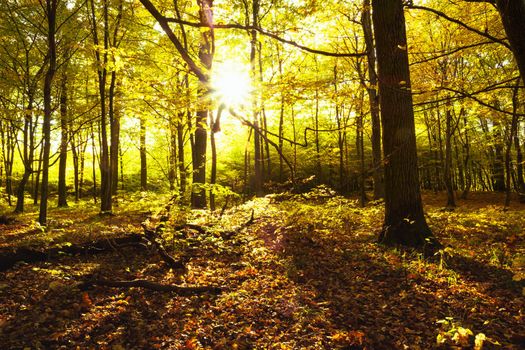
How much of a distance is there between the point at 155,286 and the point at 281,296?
6.70 ft

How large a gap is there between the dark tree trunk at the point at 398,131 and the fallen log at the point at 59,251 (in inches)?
221

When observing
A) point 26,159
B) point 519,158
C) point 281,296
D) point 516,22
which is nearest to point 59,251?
point 281,296

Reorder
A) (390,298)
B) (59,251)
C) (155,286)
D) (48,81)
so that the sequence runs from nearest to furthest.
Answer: (390,298) → (155,286) → (59,251) → (48,81)

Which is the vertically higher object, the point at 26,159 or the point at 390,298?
the point at 26,159

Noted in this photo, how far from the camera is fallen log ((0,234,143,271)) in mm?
5953

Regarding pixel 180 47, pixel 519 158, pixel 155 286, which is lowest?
pixel 155 286

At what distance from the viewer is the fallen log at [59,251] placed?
5.95 metres

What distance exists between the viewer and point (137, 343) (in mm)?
3793

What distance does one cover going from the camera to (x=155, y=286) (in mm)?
5109

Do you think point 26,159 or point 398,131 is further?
point 26,159

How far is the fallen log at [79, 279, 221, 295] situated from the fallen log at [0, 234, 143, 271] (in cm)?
135

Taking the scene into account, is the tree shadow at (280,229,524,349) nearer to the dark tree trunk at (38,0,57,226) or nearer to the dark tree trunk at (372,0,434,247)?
the dark tree trunk at (372,0,434,247)

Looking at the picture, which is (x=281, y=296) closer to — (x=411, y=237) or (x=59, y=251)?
(x=411, y=237)

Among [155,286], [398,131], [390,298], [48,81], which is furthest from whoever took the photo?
[48,81]
